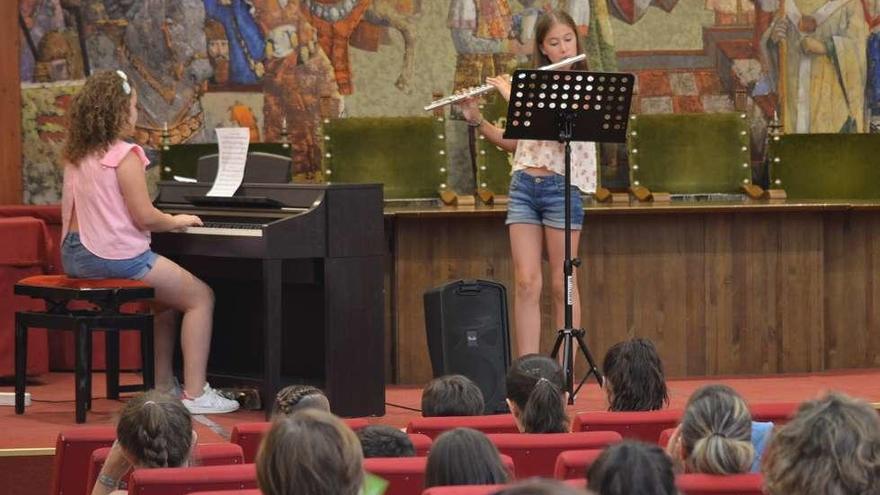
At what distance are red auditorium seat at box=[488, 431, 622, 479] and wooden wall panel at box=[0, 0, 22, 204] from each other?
5.96 metres

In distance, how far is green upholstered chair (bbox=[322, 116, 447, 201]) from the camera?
31.7 feet

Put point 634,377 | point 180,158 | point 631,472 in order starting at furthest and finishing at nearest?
point 180,158, point 634,377, point 631,472

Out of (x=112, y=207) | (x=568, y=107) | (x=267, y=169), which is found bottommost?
(x=112, y=207)

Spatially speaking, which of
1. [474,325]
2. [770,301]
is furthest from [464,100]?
[770,301]

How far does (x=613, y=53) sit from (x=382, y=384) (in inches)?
155

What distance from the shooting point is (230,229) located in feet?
22.9

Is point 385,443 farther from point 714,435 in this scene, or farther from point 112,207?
point 112,207

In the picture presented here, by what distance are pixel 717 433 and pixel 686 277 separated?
476cm

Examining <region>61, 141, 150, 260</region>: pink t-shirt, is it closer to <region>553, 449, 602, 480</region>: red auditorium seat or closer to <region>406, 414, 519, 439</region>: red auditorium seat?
<region>406, 414, 519, 439</region>: red auditorium seat

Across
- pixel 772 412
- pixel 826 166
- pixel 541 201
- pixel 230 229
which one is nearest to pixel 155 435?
pixel 772 412

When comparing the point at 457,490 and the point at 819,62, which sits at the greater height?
the point at 819,62

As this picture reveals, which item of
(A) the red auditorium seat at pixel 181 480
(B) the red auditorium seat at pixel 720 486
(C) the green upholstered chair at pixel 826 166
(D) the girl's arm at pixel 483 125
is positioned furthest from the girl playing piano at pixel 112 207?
(C) the green upholstered chair at pixel 826 166

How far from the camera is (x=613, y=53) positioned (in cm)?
1040

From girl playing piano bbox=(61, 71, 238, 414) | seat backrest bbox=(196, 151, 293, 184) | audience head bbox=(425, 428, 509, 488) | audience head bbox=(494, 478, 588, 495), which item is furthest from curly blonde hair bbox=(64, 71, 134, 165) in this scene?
audience head bbox=(494, 478, 588, 495)
